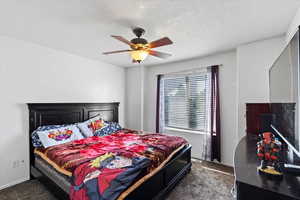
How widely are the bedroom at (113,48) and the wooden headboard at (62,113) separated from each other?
0.12 meters

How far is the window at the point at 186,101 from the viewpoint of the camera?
3.60m

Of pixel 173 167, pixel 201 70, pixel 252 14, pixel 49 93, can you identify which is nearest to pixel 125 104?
pixel 49 93

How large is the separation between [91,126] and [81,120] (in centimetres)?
35

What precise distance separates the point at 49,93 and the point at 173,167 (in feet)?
9.19

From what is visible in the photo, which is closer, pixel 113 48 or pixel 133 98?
pixel 113 48

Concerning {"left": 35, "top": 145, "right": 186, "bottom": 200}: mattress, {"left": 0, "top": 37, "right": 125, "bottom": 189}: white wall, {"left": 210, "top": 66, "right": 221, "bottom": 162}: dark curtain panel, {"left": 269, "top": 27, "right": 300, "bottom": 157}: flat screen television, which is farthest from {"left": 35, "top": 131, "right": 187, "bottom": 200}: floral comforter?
{"left": 269, "top": 27, "right": 300, "bottom": 157}: flat screen television

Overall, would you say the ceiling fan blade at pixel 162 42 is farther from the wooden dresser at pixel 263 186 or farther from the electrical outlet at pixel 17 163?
the electrical outlet at pixel 17 163

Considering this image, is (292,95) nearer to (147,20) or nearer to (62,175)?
(147,20)

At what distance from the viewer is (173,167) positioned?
2328 millimetres

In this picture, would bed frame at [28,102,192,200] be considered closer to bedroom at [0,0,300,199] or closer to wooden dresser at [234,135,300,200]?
bedroom at [0,0,300,199]

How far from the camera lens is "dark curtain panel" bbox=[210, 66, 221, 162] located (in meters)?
3.27

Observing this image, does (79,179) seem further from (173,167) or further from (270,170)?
(270,170)

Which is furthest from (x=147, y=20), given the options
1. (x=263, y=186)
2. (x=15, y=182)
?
(x=15, y=182)

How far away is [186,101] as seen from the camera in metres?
3.89
